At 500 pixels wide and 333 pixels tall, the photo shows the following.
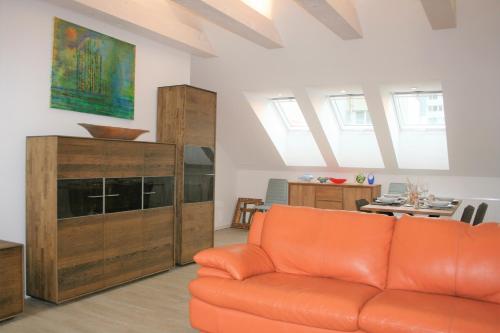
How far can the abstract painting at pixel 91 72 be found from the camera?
4391mm

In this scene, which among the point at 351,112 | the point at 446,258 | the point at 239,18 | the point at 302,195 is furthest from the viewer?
the point at 351,112

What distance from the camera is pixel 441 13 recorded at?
14.4 feet

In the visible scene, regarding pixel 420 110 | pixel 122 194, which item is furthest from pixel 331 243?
pixel 420 110

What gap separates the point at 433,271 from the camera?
285 centimetres

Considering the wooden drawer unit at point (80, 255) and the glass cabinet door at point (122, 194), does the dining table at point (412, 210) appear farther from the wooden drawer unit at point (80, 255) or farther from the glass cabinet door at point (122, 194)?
the wooden drawer unit at point (80, 255)

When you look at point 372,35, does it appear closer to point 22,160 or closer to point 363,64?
point 363,64

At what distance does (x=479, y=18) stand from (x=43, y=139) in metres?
4.47

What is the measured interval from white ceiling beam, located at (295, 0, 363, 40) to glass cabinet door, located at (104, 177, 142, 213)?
241 centimetres

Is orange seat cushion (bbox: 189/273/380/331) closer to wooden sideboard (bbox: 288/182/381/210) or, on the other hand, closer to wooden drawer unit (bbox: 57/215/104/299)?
wooden drawer unit (bbox: 57/215/104/299)

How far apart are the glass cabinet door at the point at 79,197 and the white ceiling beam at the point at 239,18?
6.22 feet

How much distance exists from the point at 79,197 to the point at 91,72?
1403mm

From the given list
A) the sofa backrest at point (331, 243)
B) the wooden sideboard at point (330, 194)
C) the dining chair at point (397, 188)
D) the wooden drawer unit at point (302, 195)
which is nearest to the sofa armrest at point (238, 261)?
the sofa backrest at point (331, 243)

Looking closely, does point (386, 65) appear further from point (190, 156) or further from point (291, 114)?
point (190, 156)

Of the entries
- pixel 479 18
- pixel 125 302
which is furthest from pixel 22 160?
pixel 479 18
